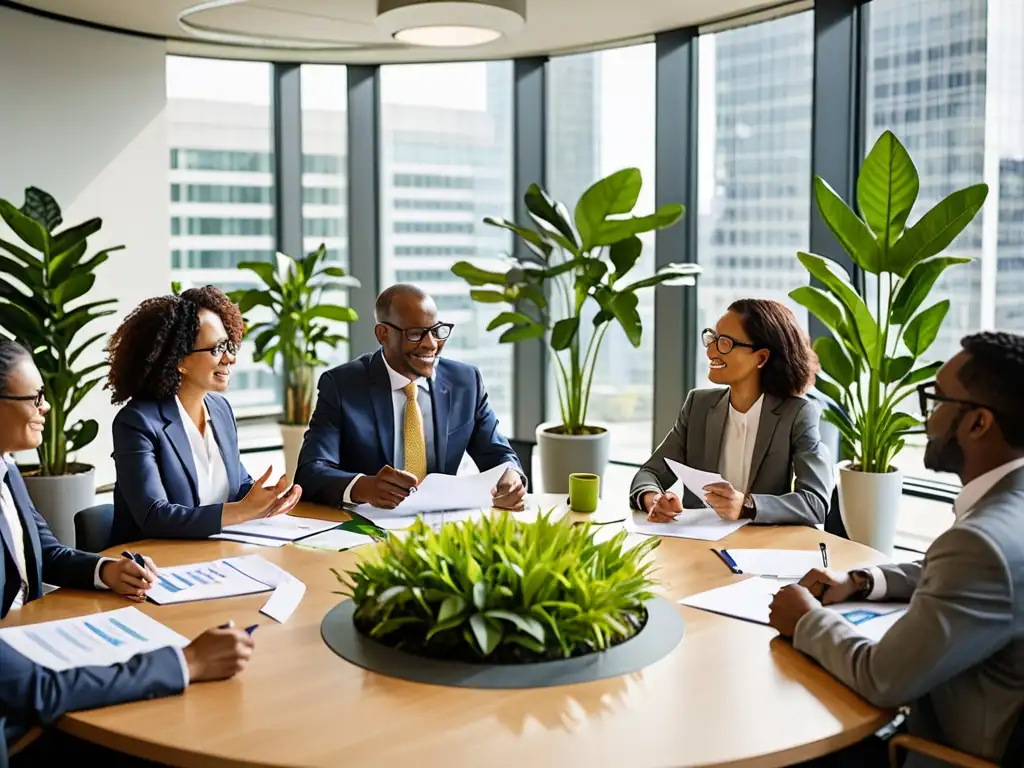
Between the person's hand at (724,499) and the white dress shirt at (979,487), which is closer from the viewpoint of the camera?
the white dress shirt at (979,487)

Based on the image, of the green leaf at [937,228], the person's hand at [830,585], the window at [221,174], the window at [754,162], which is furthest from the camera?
the window at [221,174]

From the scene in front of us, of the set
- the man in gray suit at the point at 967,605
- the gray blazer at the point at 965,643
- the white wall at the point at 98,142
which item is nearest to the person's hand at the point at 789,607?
the man in gray suit at the point at 967,605

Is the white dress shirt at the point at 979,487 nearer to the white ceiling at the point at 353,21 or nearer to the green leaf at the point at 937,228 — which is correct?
the green leaf at the point at 937,228

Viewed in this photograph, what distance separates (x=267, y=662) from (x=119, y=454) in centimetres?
122

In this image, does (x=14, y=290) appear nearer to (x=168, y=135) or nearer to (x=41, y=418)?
(x=168, y=135)

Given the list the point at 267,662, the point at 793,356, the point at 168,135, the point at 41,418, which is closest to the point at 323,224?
the point at 168,135

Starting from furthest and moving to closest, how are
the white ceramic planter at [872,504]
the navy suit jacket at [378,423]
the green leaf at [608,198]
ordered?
the green leaf at [608,198], the white ceramic planter at [872,504], the navy suit jacket at [378,423]

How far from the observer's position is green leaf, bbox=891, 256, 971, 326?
14.0 feet

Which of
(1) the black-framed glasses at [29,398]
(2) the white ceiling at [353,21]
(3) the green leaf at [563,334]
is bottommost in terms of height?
(1) the black-framed glasses at [29,398]

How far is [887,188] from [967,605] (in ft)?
9.10

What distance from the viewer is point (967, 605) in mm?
1762

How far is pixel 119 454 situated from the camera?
296 cm

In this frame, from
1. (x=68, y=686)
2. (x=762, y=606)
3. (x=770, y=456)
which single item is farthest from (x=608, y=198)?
(x=68, y=686)

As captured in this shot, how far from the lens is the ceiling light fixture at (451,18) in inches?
177
